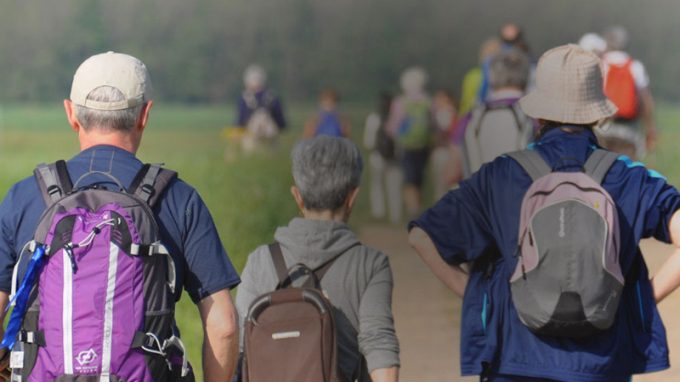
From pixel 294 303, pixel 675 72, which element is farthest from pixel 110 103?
pixel 675 72

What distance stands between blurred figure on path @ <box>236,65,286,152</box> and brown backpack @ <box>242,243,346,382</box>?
14.7 m

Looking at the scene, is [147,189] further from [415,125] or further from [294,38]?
[294,38]

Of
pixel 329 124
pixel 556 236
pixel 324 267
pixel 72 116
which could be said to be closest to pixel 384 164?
pixel 329 124

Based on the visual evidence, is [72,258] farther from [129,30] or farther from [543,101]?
[129,30]

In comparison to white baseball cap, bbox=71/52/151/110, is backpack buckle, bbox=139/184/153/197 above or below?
below

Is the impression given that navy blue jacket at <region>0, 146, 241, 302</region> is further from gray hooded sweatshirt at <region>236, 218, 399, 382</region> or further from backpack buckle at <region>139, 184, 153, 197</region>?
gray hooded sweatshirt at <region>236, 218, 399, 382</region>

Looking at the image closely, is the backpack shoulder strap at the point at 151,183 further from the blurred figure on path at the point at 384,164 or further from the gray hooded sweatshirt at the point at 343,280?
the blurred figure on path at the point at 384,164

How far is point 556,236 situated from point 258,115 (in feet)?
49.6

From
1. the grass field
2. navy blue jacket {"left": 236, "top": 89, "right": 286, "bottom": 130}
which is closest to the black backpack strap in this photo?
the grass field

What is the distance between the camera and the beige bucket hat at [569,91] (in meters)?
4.48

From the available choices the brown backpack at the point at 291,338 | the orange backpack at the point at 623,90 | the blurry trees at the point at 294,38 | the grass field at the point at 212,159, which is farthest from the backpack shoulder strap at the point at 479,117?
the blurry trees at the point at 294,38

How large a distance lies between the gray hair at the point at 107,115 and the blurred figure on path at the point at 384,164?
1287 centimetres

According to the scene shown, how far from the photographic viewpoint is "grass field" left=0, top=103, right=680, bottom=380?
11383 millimetres

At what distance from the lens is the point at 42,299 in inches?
137
